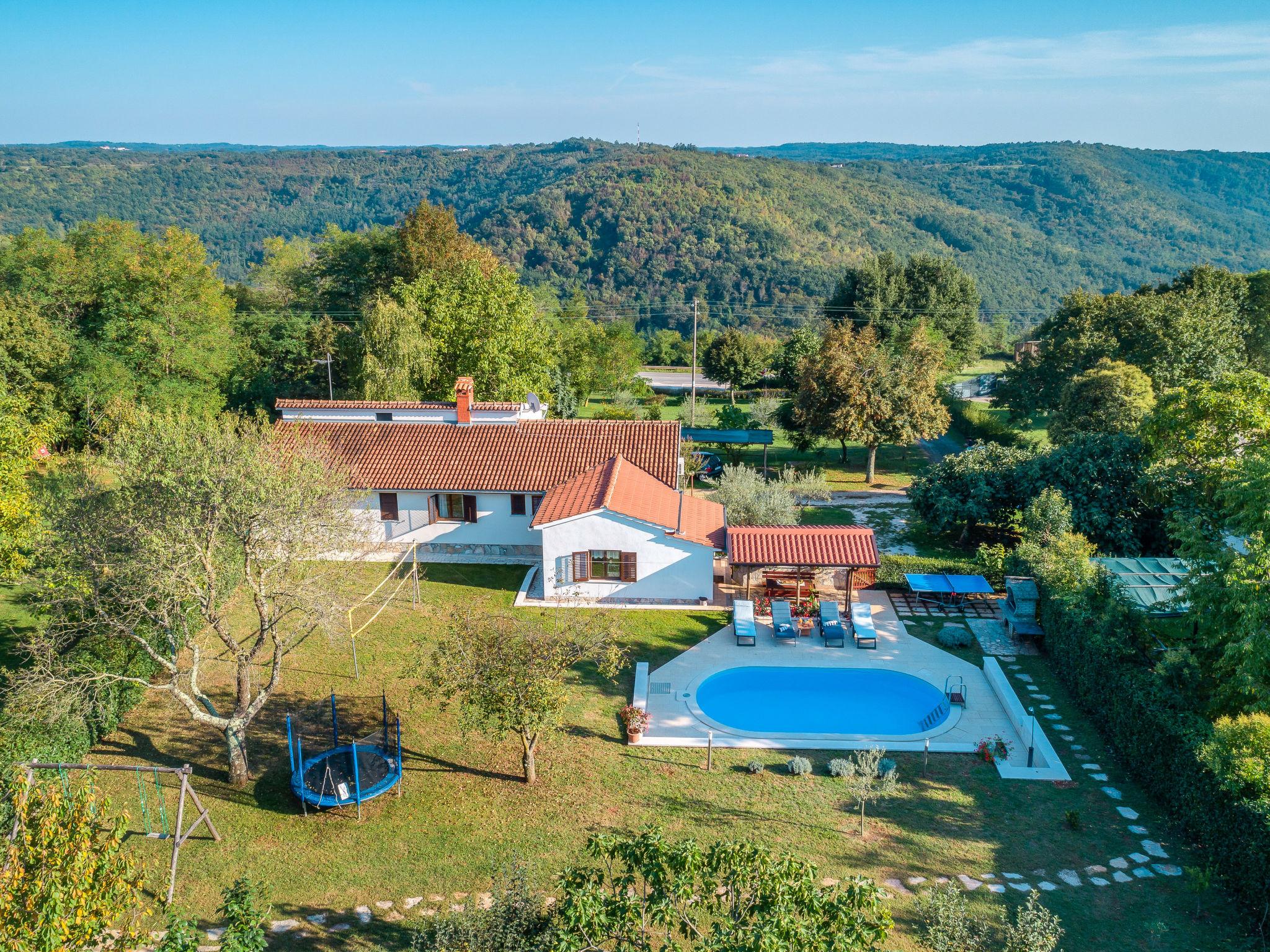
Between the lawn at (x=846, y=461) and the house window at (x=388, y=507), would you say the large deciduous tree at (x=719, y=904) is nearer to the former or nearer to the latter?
the house window at (x=388, y=507)

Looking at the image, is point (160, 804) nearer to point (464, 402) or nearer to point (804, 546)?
point (804, 546)

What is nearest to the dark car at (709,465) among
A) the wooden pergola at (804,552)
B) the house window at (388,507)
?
the wooden pergola at (804,552)

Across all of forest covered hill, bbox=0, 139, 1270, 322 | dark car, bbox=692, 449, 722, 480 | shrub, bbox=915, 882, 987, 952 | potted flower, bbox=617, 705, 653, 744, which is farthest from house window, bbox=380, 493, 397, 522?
forest covered hill, bbox=0, 139, 1270, 322

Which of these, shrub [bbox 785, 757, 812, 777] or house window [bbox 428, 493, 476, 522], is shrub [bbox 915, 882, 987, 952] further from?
house window [bbox 428, 493, 476, 522]

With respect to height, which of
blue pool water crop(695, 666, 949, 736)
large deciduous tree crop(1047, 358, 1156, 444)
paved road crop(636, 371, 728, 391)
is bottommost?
paved road crop(636, 371, 728, 391)

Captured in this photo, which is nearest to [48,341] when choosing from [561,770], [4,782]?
[4,782]

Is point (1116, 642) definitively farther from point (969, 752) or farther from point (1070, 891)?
point (1070, 891)

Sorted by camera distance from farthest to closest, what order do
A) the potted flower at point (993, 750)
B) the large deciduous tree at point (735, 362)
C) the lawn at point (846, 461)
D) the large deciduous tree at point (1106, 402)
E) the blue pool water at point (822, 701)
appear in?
1. the large deciduous tree at point (735, 362)
2. the lawn at point (846, 461)
3. the large deciduous tree at point (1106, 402)
4. the blue pool water at point (822, 701)
5. the potted flower at point (993, 750)
